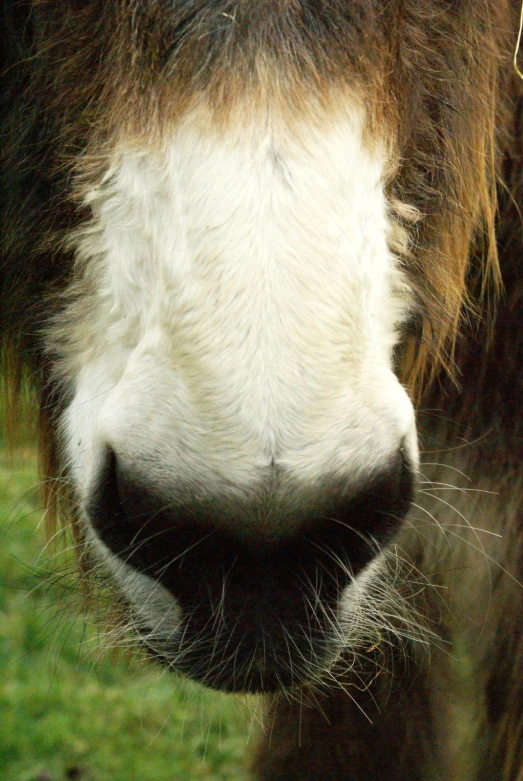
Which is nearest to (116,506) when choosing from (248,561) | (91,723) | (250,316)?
(248,561)

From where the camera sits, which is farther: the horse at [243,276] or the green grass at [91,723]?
the green grass at [91,723]

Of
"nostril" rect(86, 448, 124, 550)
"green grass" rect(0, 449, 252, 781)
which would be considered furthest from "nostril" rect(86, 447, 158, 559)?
"green grass" rect(0, 449, 252, 781)

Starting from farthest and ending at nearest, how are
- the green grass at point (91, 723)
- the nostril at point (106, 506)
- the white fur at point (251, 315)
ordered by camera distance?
the green grass at point (91, 723) → the nostril at point (106, 506) → the white fur at point (251, 315)

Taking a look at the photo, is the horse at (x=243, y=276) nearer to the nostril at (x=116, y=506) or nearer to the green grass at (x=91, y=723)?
the nostril at (x=116, y=506)

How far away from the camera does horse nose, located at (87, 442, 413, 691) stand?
4.23 feet

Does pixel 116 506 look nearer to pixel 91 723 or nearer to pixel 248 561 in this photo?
pixel 248 561

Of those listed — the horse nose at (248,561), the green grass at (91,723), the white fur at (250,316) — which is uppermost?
the white fur at (250,316)

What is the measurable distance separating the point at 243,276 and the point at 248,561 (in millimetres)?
371

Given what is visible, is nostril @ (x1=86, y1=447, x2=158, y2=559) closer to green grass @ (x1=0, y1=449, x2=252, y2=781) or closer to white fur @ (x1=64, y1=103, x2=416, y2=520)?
white fur @ (x1=64, y1=103, x2=416, y2=520)

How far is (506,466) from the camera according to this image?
214cm

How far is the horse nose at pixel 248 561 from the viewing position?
1288mm

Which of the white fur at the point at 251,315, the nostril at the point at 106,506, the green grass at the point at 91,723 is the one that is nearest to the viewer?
the white fur at the point at 251,315

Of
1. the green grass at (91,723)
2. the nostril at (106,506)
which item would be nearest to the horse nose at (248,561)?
the nostril at (106,506)

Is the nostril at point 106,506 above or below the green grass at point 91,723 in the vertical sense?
above
